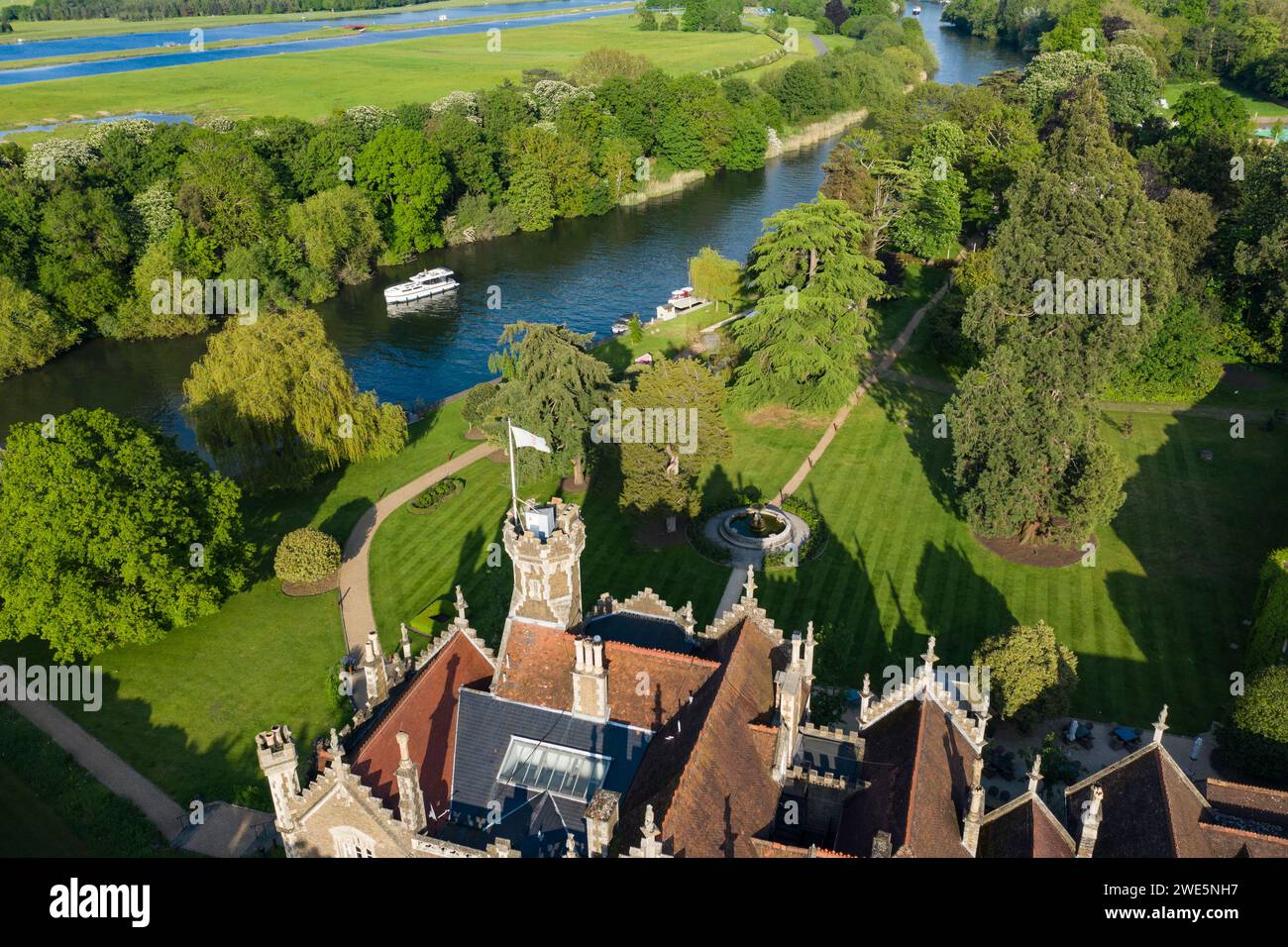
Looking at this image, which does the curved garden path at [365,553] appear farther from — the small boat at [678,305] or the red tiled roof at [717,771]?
the small boat at [678,305]

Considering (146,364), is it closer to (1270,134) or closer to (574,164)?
(574,164)

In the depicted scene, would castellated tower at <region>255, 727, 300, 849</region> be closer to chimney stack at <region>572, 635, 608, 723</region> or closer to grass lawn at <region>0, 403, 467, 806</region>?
chimney stack at <region>572, 635, 608, 723</region>

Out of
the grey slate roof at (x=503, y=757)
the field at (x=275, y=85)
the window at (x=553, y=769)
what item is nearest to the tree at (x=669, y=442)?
the grey slate roof at (x=503, y=757)

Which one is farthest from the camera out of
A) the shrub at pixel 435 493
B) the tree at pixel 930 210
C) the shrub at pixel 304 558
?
the tree at pixel 930 210

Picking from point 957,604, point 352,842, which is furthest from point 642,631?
point 957,604

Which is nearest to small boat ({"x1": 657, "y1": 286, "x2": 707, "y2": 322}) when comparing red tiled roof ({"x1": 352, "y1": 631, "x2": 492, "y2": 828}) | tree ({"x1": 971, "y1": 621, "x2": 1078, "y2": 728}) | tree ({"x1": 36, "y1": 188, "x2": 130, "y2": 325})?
tree ({"x1": 36, "y1": 188, "x2": 130, "y2": 325})

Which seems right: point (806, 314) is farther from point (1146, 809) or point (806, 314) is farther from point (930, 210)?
point (1146, 809)
